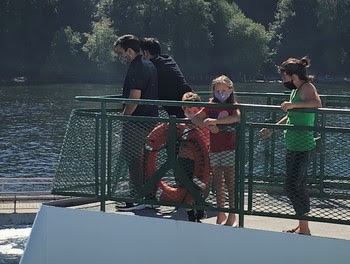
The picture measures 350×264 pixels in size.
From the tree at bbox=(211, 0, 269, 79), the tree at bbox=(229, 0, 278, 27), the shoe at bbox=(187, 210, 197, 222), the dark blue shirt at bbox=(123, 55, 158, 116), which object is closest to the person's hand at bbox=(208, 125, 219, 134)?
the shoe at bbox=(187, 210, 197, 222)

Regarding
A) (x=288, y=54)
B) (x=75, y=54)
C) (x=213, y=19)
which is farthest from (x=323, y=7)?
(x=75, y=54)

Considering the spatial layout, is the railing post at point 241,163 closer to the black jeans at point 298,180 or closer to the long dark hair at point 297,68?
the black jeans at point 298,180

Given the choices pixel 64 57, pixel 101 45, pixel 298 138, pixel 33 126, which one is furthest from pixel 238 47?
pixel 298 138


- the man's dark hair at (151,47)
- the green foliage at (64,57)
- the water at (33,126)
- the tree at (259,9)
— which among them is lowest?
the water at (33,126)

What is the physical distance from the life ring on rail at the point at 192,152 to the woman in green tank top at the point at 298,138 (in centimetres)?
58

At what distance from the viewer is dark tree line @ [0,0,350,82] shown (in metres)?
104

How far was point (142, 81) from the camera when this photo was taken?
8062 mm

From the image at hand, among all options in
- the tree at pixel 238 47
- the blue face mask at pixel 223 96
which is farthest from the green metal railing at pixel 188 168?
the tree at pixel 238 47

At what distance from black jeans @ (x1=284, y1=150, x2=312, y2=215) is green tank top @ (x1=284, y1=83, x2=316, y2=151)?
6 centimetres

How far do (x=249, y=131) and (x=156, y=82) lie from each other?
5.37 ft

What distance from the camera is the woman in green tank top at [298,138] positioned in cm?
695

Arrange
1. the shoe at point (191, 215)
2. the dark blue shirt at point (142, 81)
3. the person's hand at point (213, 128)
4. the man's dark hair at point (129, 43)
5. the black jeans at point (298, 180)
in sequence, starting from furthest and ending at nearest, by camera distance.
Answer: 1. the man's dark hair at point (129, 43)
2. the dark blue shirt at point (142, 81)
3. the shoe at point (191, 215)
4. the person's hand at point (213, 128)
5. the black jeans at point (298, 180)

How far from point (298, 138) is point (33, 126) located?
49.8 meters

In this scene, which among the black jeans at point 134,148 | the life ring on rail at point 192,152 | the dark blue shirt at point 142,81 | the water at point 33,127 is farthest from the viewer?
the water at point 33,127
